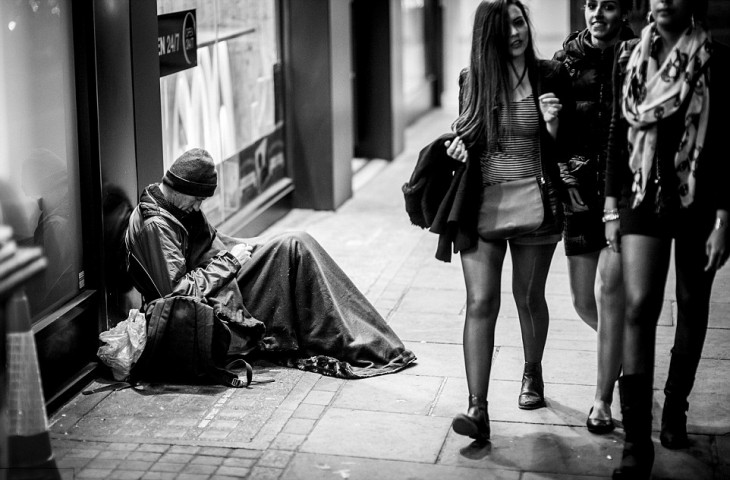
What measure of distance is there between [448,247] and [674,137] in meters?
1.06

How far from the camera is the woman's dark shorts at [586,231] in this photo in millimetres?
5035

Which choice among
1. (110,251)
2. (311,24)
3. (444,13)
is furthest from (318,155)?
(444,13)

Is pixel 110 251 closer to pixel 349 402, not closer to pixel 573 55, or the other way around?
pixel 349 402

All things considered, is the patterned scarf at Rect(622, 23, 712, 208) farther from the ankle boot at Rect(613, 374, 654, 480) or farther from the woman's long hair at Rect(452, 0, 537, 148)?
the ankle boot at Rect(613, 374, 654, 480)

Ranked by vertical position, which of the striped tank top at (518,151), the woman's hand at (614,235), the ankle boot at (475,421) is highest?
the striped tank top at (518,151)

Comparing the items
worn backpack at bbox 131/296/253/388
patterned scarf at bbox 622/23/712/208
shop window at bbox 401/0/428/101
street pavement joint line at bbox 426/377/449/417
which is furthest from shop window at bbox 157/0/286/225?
shop window at bbox 401/0/428/101

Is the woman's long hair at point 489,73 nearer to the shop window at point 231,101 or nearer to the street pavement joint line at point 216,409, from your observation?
the street pavement joint line at point 216,409

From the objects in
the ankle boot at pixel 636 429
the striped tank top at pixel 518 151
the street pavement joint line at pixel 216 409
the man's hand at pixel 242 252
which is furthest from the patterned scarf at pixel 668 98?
the man's hand at pixel 242 252

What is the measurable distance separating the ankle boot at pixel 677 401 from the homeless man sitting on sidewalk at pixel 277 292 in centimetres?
156

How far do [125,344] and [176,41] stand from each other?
246cm

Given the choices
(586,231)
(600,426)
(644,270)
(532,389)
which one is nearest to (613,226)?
(644,270)

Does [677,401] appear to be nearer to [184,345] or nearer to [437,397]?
[437,397]

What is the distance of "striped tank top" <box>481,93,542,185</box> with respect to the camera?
4.73 meters

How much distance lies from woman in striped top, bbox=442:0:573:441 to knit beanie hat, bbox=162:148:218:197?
1.47 metres
